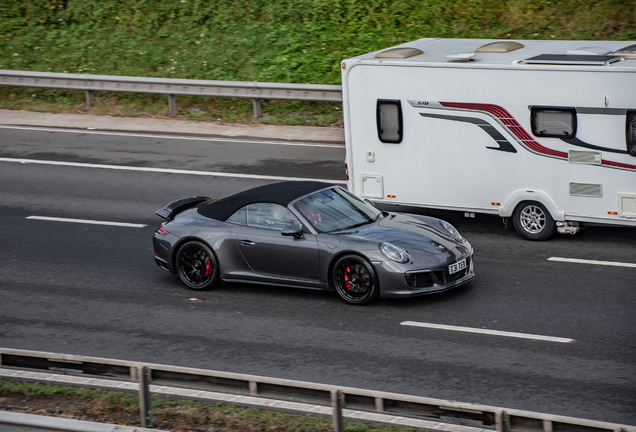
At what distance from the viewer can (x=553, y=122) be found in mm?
12484

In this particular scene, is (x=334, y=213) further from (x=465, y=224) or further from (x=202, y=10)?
(x=202, y=10)

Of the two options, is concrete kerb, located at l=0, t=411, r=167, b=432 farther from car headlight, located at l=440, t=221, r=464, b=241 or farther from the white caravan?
the white caravan

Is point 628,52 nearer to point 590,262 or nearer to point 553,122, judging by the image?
point 553,122

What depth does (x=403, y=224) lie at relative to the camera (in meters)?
11.2

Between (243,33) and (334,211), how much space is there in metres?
13.4

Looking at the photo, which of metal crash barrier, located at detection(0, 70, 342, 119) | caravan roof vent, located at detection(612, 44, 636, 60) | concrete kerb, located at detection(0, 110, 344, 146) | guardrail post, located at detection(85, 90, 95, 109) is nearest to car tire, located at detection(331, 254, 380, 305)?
caravan roof vent, located at detection(612, 44, 636, 60)

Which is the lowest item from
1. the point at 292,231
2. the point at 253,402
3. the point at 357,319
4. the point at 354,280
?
the point at 253,402

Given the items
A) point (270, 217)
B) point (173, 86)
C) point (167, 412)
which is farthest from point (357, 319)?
point (173, 86)

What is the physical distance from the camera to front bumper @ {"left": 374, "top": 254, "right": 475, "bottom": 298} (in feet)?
33.6

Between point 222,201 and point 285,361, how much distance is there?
325 cm

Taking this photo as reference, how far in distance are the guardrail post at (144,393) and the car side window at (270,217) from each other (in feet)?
13.8

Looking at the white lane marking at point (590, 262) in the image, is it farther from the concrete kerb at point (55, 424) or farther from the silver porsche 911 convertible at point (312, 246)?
the concrete kerb at point (55, 424)

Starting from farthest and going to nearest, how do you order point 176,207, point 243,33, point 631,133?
point 243,33 → point 176,207 → point 631,133

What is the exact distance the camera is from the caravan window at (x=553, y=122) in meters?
12.4
